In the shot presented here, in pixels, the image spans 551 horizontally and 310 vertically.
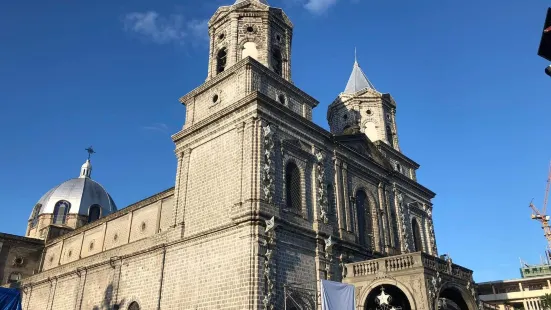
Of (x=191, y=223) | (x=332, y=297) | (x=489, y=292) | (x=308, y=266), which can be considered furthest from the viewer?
(x=489, y=292)

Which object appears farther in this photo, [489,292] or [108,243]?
[489,292]

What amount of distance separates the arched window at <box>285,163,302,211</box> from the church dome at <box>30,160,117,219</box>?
95.0 feet

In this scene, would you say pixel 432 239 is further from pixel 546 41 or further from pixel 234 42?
pixel 546 41

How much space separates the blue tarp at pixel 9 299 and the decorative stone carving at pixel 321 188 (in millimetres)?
13032

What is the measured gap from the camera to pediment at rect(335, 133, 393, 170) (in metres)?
26.5

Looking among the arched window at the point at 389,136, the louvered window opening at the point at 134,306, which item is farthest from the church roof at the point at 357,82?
the louvered window opening at the point at 134,306

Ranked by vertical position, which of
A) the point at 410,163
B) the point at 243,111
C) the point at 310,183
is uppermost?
the point at 410,163

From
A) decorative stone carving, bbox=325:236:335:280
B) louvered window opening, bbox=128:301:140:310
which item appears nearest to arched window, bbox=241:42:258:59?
decorative stone carving, bbox=325:236:335:280

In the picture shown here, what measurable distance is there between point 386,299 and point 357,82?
19.6 metres

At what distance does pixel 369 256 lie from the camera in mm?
A: 23375

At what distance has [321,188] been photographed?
21922 mm

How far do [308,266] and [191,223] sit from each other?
19.3 ft

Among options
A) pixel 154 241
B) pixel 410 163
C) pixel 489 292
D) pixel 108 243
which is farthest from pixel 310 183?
pixel 489 292

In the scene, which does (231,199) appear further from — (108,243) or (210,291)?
(108,243)
